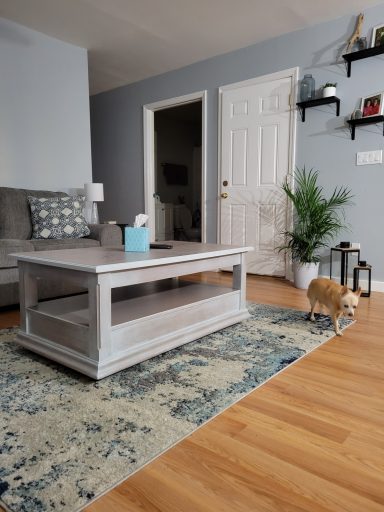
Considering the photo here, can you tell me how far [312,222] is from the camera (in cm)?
359

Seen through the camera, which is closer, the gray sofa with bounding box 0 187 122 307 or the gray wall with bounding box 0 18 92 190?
the gray sofa with bounding box 0 187 122 307

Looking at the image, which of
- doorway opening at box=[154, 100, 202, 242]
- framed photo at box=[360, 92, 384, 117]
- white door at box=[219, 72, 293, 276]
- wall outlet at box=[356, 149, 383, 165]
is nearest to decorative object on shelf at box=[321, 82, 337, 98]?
framed photo at box=[360, 92, 384, 117]

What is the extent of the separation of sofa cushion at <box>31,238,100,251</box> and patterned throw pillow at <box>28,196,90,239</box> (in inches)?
4.3

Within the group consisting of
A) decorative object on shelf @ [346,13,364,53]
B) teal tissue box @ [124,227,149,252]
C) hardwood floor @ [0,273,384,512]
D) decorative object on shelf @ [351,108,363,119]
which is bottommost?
hardwood floor @ [0,273,384,512]

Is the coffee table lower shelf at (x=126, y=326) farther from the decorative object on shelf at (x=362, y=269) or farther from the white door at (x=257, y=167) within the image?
the white door at (x=257, y=167)

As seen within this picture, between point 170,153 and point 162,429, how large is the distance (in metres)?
6.87

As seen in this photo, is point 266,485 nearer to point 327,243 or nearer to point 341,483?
point 341,483

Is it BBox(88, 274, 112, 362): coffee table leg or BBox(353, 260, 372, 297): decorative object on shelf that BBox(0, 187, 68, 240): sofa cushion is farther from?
BBox(353, 260, 372, 297): decorative object on shelf

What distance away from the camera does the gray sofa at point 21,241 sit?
2637 mm

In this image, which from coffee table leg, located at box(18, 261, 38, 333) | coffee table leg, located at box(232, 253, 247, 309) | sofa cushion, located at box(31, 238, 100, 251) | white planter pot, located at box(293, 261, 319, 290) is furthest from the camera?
white planter pot, located at box(293, 261, 319, 290)

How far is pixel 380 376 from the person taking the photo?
1.71 metres

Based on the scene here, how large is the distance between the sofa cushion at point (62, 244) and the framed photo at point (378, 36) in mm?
2928

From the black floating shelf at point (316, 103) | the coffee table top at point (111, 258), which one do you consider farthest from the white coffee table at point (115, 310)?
the black floating shelf at point (316, 103)

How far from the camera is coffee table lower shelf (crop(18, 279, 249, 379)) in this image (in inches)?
64.3
